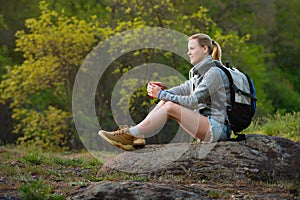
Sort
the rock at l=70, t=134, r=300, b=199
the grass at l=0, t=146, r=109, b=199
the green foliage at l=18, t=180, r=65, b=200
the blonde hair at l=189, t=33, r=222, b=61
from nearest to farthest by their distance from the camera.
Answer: the green foliage at l=18, t=180, r=65, b=200 < the grass at l=0, t=146, r=109, b=199 < the rock at l=70, t=134, r=300, b=199 < the blonde hair at l=189, t=33, r=222, b=61

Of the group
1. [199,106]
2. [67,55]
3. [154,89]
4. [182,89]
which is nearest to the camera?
Result: [154,89]

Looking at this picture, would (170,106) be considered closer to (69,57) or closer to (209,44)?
(209,44)

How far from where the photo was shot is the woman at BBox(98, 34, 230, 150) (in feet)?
22.3

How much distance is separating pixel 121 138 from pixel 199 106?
1.01 metres

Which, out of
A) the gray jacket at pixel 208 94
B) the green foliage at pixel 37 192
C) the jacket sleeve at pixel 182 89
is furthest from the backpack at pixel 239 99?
the green foliage at pixel 37 192

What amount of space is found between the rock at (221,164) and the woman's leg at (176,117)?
20cm

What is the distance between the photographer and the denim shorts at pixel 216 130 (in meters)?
6.84

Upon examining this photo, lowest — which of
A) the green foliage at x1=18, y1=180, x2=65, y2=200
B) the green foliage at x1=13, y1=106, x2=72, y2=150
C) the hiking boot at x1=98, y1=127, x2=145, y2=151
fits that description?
the green foliage at x1=13, y1=106, x2=72, y2=150

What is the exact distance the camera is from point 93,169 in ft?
25.6

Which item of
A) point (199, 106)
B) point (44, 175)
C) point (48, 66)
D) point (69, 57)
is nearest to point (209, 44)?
point (199, 106)

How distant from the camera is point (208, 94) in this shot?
6820 millimetres

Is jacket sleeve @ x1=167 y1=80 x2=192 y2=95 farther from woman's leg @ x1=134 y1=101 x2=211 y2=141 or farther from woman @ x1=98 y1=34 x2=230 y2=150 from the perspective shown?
woman's leg @ x1=134 y1=101 x2=211 y2=141

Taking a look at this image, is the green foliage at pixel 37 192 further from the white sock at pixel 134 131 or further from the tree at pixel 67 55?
the tree at pixel 67 55

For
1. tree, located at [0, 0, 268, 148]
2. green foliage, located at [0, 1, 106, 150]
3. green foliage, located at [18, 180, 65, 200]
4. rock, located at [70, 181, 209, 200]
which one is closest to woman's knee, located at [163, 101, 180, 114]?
rock, located at [70, 181, 209, 200]
